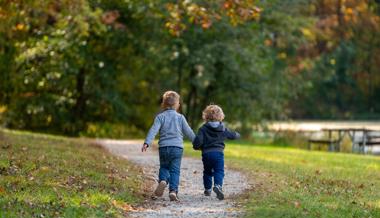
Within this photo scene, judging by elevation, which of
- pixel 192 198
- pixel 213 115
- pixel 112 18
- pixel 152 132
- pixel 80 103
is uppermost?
pixel 112 18

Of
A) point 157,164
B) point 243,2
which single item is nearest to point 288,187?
point 157,164

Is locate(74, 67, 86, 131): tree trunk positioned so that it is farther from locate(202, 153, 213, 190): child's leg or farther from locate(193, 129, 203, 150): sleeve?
locate(193, 129, 203, 150): sleeve

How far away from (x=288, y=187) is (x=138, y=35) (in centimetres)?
2171

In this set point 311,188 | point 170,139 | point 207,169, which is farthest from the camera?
point 311,188

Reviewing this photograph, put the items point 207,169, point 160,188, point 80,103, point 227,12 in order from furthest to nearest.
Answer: point 80,103 < point 227,12 < point 207,169 < point 160,188

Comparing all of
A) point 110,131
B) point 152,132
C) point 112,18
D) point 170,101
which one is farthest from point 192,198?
point 110,131

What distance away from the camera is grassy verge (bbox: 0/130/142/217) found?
9531mm

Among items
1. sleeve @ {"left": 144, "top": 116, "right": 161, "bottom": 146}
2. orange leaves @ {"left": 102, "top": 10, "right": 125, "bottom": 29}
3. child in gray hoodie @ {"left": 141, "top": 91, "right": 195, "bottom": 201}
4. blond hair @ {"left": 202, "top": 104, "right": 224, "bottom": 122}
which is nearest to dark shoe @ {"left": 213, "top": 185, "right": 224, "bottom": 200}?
child in gray hoodie @ {"left": 141, "top": 91, "right": 195, "bottom": 201}

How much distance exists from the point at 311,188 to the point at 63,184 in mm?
4196

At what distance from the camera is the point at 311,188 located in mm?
12992

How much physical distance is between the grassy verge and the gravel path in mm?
362

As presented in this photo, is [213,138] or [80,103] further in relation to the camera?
[80,103]

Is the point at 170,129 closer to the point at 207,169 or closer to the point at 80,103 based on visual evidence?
the point at 207,169

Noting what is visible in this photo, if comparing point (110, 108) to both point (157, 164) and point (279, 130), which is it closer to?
point (279, 130)
